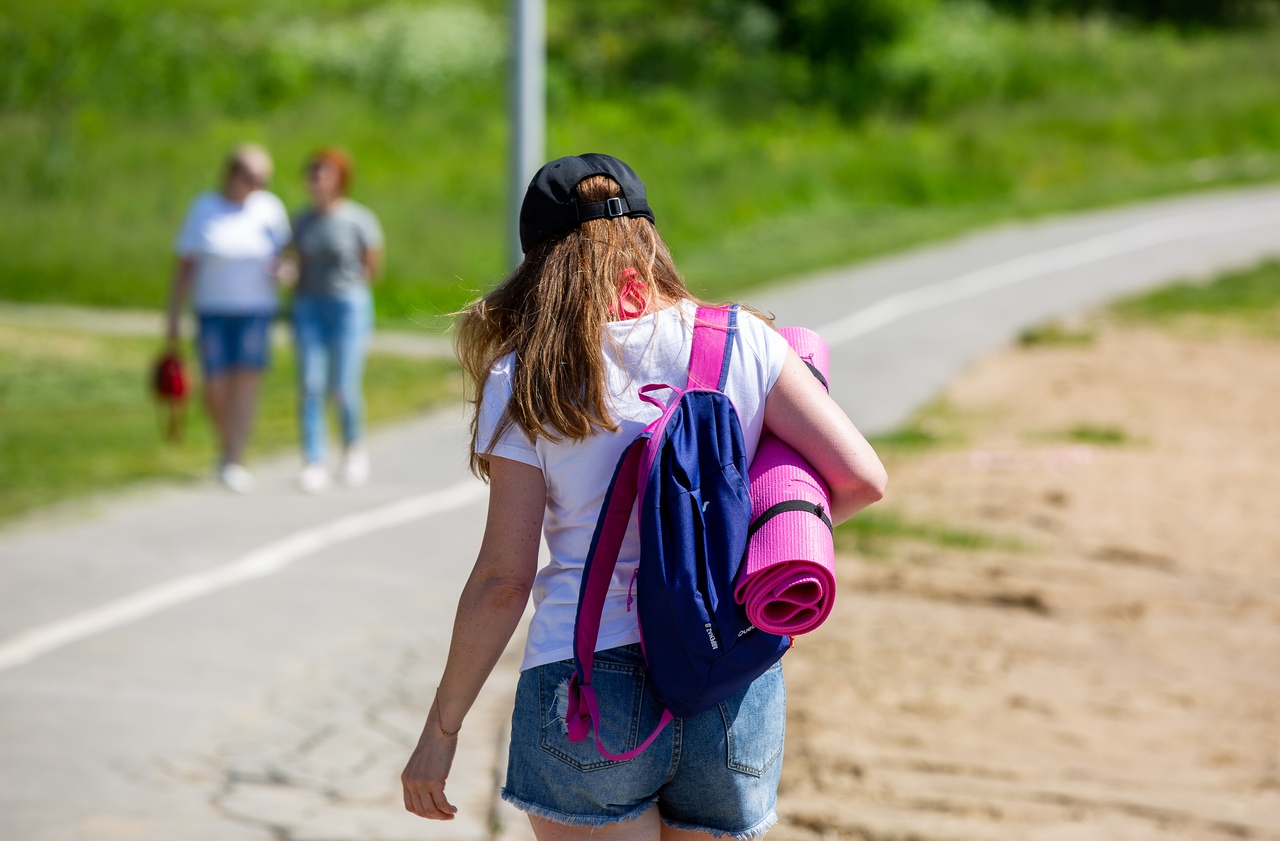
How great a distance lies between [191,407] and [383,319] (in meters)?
5.11

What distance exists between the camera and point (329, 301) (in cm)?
851

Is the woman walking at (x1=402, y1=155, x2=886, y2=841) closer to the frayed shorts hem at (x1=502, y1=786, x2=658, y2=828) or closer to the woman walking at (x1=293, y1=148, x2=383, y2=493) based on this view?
the frayed shorts hem at (x1=502, y1=786, x2=658, y2=828)

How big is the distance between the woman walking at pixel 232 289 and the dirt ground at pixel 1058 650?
12.5 feet

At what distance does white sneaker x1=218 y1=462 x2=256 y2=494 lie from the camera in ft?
28.2

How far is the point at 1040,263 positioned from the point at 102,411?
10.9 metres

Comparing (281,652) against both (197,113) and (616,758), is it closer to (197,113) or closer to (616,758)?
(616,758)

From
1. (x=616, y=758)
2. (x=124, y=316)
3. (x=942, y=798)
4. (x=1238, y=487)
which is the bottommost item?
(x=124, y=316)

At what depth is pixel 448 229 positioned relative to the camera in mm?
19438

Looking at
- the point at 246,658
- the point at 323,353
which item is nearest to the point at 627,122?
the point at 323,353

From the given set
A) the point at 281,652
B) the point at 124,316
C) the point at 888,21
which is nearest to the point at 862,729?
the point at 281,652

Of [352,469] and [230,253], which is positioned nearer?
[230,253]

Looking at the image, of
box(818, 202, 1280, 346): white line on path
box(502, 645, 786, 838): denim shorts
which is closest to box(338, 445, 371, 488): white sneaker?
box(818, 202, 1280, 346): white line on path

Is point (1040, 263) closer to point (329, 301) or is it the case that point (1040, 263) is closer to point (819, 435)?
point (329, 301)

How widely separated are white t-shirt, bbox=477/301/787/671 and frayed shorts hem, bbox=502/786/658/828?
24cm
